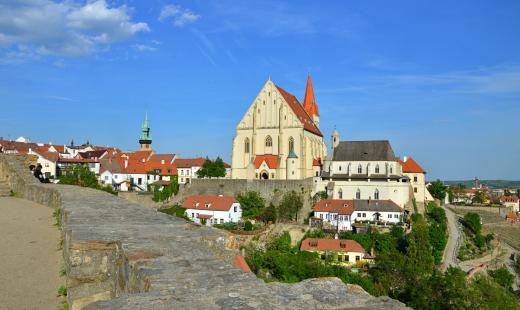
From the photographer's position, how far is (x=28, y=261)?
24.9ft

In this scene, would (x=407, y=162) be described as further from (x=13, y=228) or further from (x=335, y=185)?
(x=13, y=228)

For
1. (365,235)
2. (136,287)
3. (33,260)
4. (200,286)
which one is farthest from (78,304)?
(365,235)

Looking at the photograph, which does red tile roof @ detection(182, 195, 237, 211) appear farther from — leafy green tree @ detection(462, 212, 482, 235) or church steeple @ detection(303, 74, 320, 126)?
leafy green tree @ detection(462, 212, 482, 235)

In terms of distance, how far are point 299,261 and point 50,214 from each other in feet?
86.0

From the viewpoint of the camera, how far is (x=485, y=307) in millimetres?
29984

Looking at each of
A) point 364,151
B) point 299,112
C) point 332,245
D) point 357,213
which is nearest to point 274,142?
point 299,112

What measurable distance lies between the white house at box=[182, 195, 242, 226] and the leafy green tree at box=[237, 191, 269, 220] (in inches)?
22.8

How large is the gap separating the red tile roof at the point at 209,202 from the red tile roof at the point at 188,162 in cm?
2607

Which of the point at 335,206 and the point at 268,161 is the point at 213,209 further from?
the point at 335,206

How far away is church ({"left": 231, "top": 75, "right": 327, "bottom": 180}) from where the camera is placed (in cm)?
A: 5762

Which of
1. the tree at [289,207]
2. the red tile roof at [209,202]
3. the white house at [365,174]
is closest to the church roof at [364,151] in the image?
the white house at [365,174]

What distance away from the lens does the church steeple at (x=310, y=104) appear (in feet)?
238

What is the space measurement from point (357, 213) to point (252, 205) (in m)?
11.6

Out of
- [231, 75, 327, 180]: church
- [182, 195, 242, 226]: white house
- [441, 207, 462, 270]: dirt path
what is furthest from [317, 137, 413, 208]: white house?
[182, 195, 242, 226]: white house
